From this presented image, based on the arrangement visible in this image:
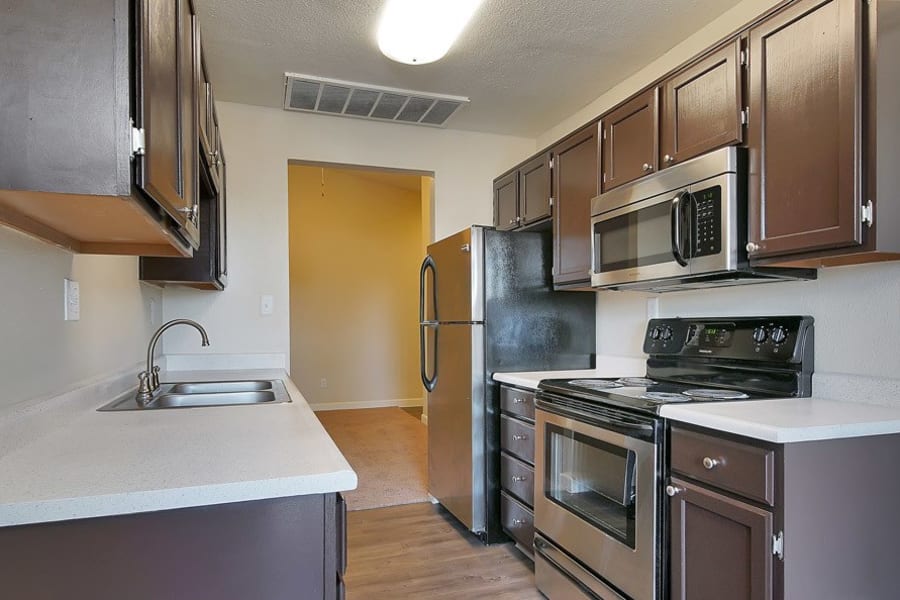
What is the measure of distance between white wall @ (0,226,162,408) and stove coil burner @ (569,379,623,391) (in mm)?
1716

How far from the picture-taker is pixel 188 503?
2.92 ft

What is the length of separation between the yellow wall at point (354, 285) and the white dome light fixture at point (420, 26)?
424 centimetres

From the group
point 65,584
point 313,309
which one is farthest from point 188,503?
point 313,309

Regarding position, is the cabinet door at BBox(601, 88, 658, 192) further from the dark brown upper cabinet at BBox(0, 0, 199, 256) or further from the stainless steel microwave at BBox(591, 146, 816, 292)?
the dark brown upper cabinet at BBox(0, 0, 199, 256)

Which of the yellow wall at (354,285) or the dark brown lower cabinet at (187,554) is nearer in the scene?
the dark brown lower cabinet at (187,554)

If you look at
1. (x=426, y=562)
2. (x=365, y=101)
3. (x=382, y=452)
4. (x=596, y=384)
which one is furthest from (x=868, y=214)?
(x=382, y=452)

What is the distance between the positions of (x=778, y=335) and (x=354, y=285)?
5.62m

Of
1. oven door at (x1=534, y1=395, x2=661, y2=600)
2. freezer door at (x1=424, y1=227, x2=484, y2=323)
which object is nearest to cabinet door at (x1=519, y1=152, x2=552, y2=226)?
freezer door at (x1=424, y1=227, x2=484, y2=323)

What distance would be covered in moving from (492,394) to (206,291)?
5.77ft

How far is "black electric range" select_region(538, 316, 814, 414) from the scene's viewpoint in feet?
6.09

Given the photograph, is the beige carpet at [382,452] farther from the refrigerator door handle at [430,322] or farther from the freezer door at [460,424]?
the refrigerator door handle at [430,322]

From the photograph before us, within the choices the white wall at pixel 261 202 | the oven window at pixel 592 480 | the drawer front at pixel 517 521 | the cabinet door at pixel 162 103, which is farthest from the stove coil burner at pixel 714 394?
the white wall at pixel 261 202

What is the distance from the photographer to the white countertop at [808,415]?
1361 mm

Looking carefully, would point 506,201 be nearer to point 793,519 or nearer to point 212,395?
point 212,395
